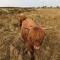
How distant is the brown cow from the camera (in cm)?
Answer: 120

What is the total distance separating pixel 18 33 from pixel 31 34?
11cm

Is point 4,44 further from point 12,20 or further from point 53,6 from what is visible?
point 53,6

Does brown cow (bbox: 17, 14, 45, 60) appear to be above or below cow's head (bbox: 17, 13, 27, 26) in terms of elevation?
below

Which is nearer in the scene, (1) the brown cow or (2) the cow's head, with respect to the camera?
(1) the brown cow

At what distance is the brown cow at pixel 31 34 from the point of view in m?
1.20

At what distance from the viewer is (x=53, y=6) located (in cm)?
151

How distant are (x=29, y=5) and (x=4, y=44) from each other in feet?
1.30

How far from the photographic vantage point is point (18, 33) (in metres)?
1.30

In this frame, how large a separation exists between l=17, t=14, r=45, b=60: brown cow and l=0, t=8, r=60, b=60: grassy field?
3cm

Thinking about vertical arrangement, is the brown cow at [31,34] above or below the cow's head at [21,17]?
below

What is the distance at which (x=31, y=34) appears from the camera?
1218mm

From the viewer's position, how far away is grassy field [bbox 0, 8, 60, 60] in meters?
1.24

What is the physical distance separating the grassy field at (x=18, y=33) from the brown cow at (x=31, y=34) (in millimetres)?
32

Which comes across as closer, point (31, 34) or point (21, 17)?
point (31, 34)
